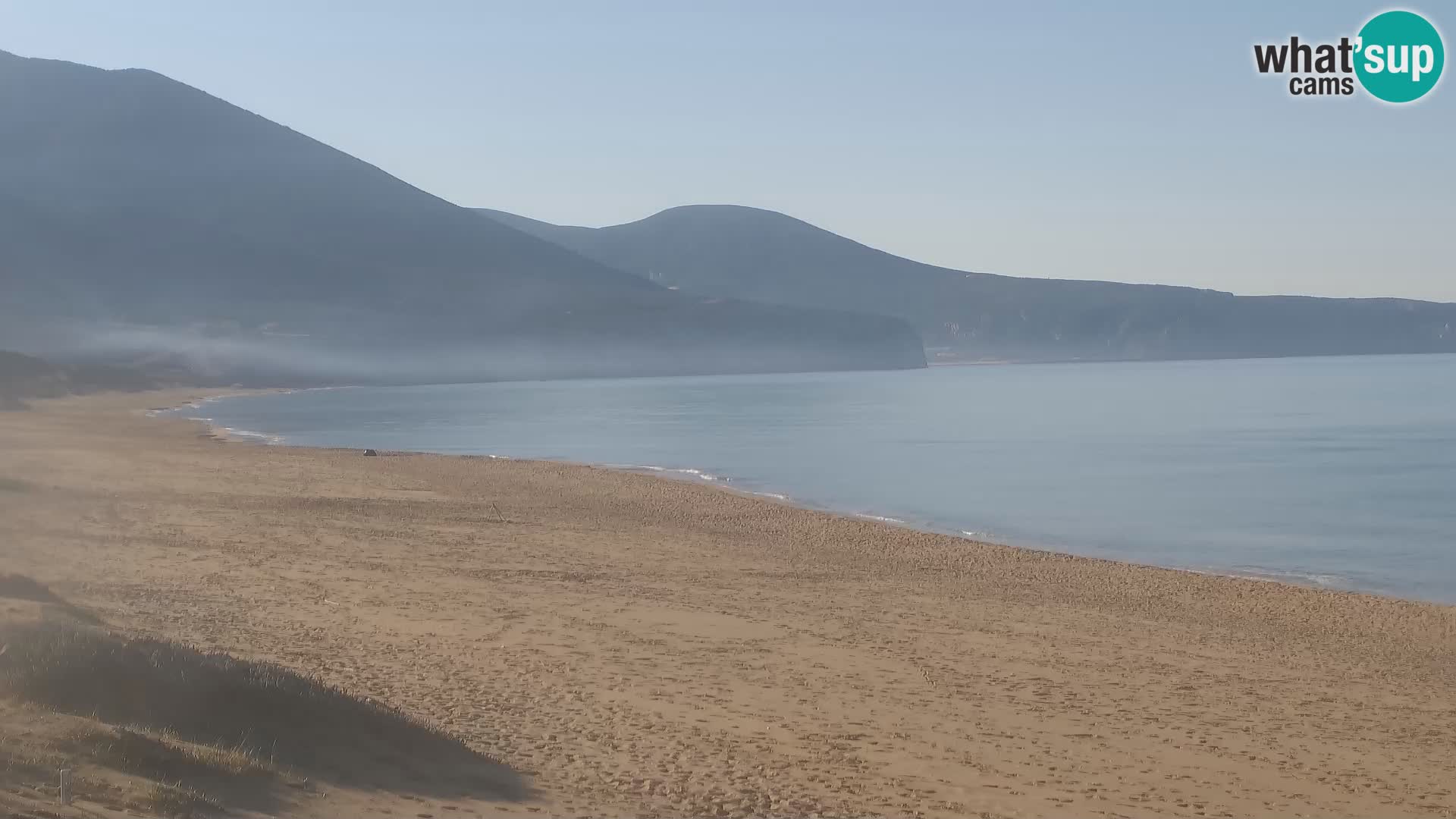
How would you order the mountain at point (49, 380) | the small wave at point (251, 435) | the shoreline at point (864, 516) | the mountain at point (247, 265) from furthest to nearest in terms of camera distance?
the mountain at point (247, 265), the mountain at point (49, 380), the small wave at point (251, 435), the shoreline at point (864, 516)

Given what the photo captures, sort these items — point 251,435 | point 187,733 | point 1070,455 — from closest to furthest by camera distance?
point 187,733, point 1070,455, point 251,435

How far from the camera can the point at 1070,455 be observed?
1794 inches

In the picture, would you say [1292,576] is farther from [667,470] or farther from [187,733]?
[667,470]

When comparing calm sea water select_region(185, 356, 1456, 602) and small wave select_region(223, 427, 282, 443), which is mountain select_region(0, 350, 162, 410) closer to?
calm sea water select_region(185, 356, 1456, 602)

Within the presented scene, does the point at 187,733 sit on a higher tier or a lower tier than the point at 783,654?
higher

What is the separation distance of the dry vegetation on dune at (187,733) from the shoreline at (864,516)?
51.6ft

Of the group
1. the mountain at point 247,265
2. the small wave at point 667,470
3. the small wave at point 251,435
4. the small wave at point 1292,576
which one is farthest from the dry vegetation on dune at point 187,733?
the mountain at point 247,265

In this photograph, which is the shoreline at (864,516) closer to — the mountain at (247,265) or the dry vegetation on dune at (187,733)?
the dry vegetation on dune at (187,733)

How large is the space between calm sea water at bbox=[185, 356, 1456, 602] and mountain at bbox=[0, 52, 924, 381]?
5727 cm

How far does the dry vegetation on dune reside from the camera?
596cm

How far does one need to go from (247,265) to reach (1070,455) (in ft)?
489

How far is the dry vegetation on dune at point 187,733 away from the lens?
235 inches

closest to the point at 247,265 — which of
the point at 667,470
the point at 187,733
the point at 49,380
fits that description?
the point at 49,380

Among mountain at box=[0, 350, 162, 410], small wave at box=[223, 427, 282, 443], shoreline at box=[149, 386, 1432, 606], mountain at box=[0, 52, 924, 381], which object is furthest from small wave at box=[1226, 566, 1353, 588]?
mountain at box=[0, 52, 924, 381]
